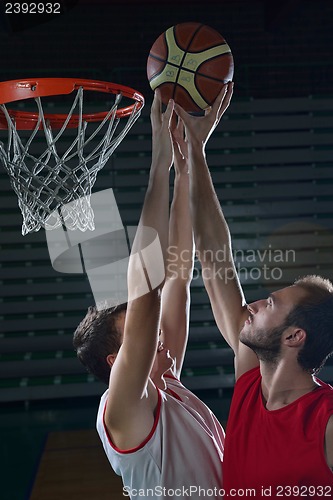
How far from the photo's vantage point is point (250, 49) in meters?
8.06

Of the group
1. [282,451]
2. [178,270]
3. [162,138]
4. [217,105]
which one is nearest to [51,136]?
[178,270]

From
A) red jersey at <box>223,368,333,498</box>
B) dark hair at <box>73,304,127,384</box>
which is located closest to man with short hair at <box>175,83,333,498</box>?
red jersey at <box>223,368,333,498</box>

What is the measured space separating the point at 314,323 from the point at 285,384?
22 centimetres

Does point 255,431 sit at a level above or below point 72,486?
above

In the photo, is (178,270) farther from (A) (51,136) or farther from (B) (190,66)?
(A) (51,136)

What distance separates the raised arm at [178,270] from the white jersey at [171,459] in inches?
19.5

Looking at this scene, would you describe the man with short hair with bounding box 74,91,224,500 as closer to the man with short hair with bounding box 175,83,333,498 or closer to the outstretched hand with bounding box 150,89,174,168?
the outstretched hand with bounding box 150,89,174,168

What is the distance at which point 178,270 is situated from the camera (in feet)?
8.02

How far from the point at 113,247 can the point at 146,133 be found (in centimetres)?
158

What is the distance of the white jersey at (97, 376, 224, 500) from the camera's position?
71.8 inches

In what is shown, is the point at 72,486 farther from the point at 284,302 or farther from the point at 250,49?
the point at 250,49

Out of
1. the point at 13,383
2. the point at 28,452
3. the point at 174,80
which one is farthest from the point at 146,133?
the point at 174,80

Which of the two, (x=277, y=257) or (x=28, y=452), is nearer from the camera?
(x=28, y=452)

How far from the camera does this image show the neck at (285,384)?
201cm
